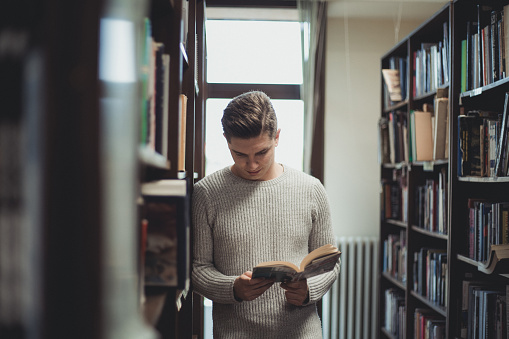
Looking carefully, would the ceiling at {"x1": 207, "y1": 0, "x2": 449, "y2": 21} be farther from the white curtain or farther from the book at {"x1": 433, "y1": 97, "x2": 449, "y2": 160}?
the book at {"x1": 433, "y1": 97, "x2": 449, "y2": 160}

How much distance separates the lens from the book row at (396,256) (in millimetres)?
2783

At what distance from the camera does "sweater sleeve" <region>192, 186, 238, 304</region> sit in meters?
1.42

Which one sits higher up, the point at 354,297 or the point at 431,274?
the point at 431,274

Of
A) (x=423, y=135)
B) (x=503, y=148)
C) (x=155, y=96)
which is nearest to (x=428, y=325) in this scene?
(x=423, y=135)

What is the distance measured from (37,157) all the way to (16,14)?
14 centimetres

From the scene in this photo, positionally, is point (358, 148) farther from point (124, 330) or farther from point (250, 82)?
point (124, 330)

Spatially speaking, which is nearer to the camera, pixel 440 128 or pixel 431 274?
pixel 440 128

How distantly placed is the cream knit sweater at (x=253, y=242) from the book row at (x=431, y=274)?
100 cm

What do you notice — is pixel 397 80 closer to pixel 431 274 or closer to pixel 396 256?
pixel 396 256

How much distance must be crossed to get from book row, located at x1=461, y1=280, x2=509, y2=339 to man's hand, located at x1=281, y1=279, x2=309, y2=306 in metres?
0.86

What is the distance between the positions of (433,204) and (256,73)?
1.76 meters

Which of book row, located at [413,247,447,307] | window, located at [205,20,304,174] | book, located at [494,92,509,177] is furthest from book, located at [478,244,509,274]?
window, located at [205,20,304,174]

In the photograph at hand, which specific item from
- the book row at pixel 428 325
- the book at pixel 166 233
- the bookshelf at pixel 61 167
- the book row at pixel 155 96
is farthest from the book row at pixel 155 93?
the book row at pixel 428 325

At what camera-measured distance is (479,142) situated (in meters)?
1.86
